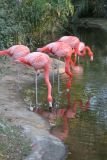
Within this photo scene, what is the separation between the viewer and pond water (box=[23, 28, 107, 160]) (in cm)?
834

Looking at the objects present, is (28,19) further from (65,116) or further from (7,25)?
(65,116)

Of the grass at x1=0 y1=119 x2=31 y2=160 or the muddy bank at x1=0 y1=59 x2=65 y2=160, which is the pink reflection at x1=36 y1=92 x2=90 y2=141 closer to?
the muddy bank at x1=0 y1=59 x2=65 y2=160

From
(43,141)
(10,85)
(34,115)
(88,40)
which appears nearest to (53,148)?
(43,141)

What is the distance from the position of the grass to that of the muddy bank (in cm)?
12

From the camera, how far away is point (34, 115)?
9.79 m

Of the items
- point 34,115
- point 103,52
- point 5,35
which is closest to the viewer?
point 34,115

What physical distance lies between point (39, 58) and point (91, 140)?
2459mm

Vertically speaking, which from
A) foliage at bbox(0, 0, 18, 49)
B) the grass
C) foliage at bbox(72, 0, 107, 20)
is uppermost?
foliage at bbox(0, 0, 18, 49)

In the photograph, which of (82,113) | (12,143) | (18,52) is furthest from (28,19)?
(12,143)

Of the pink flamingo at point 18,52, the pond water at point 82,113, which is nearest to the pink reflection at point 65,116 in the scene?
the pond water at point 82,113

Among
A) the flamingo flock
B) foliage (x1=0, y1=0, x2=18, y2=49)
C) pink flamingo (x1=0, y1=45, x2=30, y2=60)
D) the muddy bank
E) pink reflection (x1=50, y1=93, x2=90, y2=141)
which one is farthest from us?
foliage (x1=0, y1=0, x2=18, y2=49)

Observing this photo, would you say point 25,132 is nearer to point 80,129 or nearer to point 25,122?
point 25,122

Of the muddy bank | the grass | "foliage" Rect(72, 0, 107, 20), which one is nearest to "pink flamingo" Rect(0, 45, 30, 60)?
the muddy bank

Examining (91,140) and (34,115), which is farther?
(34,115)
